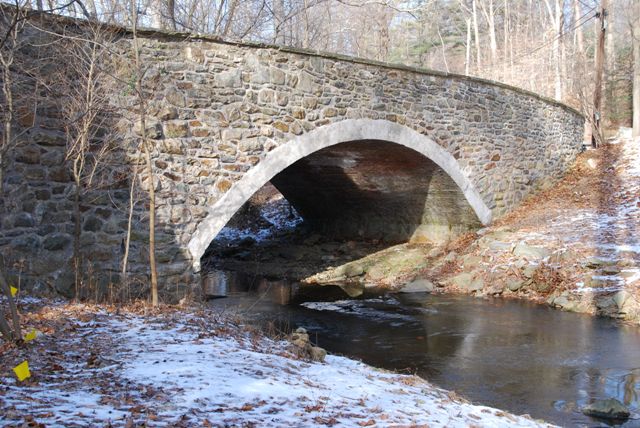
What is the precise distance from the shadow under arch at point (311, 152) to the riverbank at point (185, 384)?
2.37 meters

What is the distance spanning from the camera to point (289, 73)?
322 inches

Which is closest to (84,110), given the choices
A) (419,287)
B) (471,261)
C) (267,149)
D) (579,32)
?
(267,149)

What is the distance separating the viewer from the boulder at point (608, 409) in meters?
4.60

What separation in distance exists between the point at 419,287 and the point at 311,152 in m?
3.66

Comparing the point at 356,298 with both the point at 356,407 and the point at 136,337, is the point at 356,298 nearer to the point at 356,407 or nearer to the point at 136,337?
the point at 136,337

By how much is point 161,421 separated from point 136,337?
1889 millimetres

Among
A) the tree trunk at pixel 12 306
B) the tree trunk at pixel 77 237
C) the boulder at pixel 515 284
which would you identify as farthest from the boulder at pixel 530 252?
the tree trunk at pixel 12 306

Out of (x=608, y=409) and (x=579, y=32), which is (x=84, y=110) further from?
(x=579, y=32)

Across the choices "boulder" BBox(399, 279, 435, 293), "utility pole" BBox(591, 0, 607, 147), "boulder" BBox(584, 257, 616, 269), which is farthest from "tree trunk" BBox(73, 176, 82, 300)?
"utility pole" BBox(591, 0, 607, 147)

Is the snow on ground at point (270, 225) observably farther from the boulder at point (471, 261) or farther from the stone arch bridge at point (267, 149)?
the boulder at point (471, 261)

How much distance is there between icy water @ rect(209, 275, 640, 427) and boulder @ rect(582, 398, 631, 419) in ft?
0.30

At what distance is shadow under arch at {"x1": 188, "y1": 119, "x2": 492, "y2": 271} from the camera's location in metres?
7.34

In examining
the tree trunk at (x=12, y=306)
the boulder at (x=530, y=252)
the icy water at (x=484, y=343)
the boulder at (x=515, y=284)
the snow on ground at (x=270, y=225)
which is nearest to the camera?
the tree trunk at (x=12, y=306)

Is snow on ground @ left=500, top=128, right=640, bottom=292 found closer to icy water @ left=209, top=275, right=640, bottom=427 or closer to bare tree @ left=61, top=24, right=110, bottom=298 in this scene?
icy water @ left=209, top=275, right=640, bottom=427
